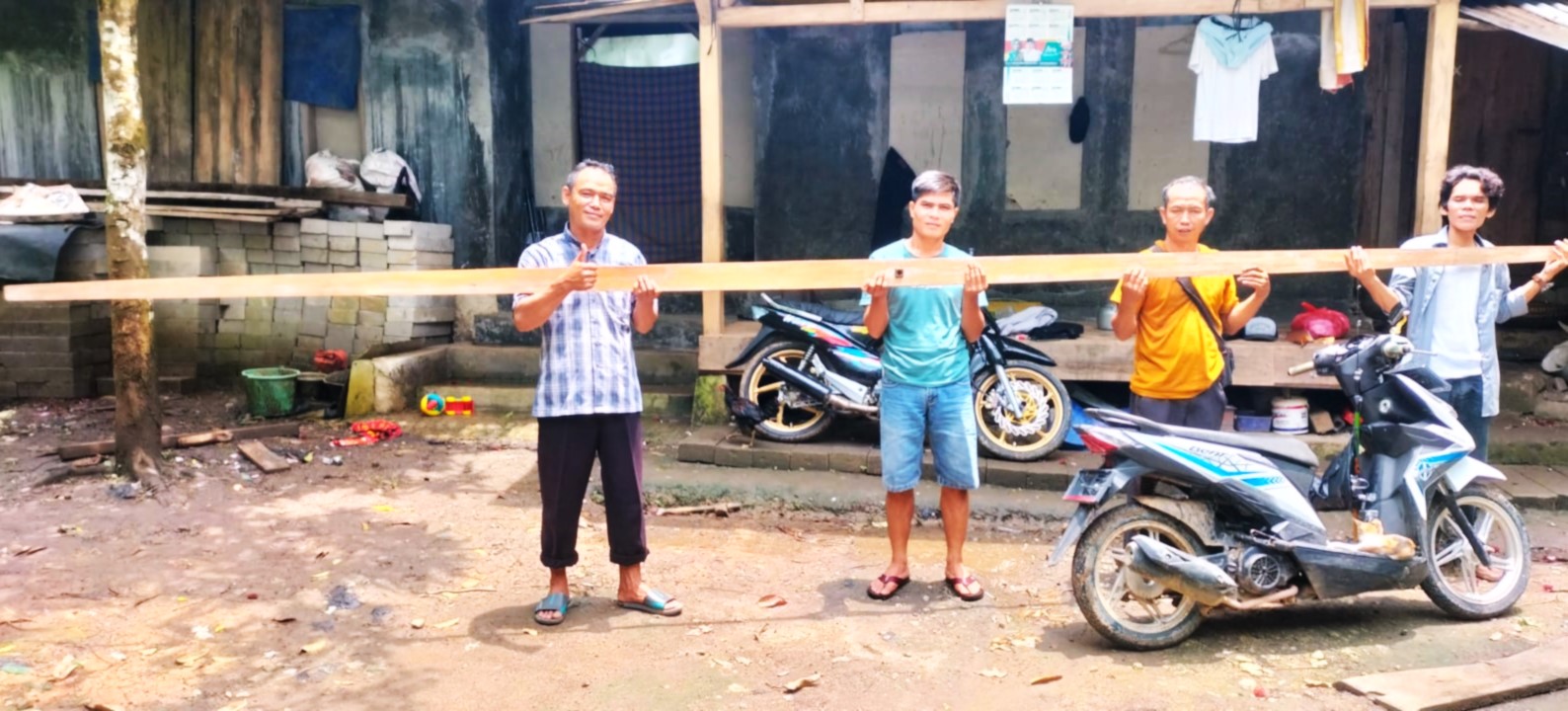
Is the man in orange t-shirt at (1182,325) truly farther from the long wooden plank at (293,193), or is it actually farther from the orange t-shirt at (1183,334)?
the long wooden plank at (293,193)

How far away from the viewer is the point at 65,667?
3873 millimetres

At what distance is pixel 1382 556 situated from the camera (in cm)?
400

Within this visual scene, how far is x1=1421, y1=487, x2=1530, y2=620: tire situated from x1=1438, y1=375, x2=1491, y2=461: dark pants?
0.31 m

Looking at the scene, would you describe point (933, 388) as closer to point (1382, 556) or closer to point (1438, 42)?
point (1382, 556)

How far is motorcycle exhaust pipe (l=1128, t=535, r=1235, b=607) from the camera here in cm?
385

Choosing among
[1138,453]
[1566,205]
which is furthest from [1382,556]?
[1566,205]

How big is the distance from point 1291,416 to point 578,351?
5.03 m

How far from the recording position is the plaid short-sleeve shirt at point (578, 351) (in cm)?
409

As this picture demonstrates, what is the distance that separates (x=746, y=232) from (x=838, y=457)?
12.2ft

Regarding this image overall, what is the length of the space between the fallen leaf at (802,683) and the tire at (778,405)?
3251 mm

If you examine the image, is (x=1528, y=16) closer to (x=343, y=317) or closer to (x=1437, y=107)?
(x=1437, y=107)

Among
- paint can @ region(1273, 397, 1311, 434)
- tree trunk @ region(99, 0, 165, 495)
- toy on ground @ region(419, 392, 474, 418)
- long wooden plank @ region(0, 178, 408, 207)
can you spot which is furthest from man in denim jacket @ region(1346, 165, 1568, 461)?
long wooden plank @ region(0, 178, 408, 207)

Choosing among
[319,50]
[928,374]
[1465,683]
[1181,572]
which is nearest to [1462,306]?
[1465,683]

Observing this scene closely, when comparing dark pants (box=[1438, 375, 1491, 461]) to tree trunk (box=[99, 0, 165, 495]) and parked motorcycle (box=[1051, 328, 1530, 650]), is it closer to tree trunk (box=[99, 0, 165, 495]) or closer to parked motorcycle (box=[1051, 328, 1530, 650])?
parked motorcycle (box=[1051, 328, 1530, 650])
